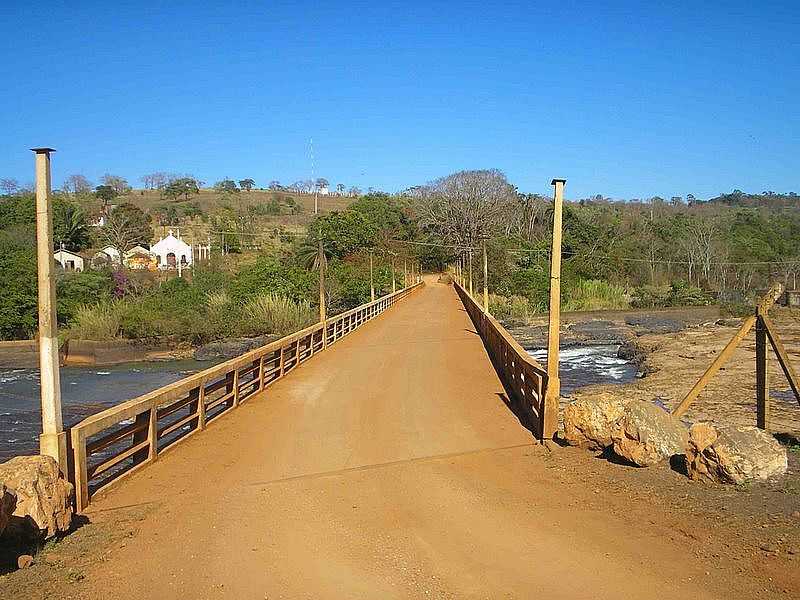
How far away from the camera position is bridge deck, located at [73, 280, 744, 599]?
18.1 feet

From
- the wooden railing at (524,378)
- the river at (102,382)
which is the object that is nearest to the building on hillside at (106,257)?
the river at (102,382)

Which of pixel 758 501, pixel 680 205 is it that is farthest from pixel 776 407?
pixel 680 205

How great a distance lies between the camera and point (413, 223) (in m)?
103

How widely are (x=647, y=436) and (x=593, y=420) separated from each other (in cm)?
94

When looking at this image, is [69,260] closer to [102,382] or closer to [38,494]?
[102,382]

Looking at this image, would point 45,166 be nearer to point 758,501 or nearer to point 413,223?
point 758,501

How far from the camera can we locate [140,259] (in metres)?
77.6

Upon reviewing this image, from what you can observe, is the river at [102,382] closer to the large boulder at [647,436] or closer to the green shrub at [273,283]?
the green shrub at [273,283]

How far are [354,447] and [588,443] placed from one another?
325 centimetres

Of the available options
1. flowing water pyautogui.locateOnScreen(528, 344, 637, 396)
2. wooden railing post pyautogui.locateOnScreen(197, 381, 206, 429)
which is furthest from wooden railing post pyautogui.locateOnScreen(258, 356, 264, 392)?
flowing water pyautogui.locateOnScreen(528, 344, 637, 396)

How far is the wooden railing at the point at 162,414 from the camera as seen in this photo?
7605 mm

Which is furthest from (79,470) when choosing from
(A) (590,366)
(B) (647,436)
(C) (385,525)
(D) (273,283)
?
(D) (273,283)

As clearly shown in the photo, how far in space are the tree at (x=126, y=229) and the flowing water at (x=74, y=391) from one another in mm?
45123

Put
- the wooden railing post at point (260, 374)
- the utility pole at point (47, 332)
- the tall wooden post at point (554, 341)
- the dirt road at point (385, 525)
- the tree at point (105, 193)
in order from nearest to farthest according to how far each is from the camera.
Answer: the dirt road at point (385, 525), the utility pole at point (47, 332), the tall wooden post at point (554, 341), the wooden railing post at point (260, 374), the tree at point (105, 193)
